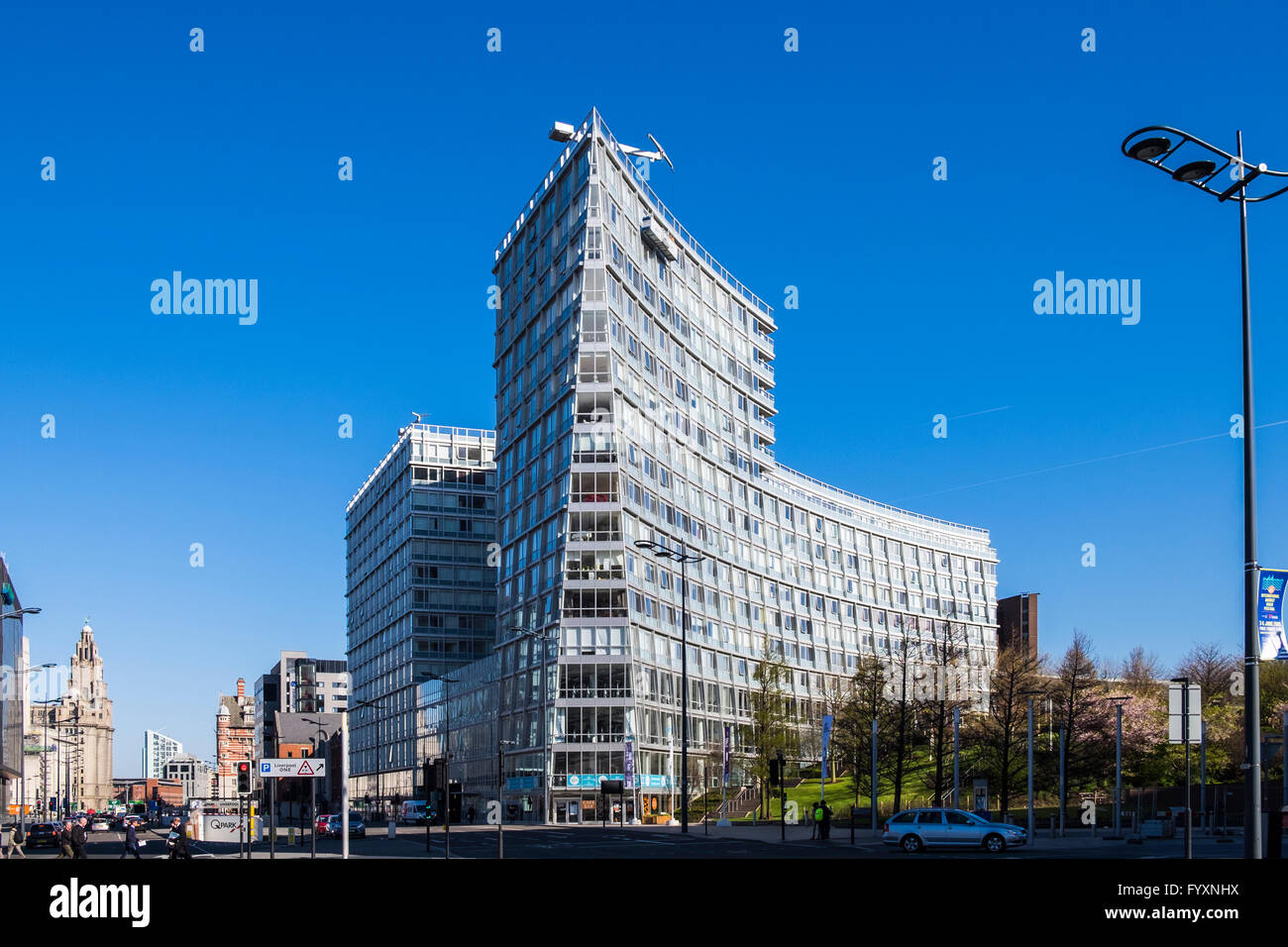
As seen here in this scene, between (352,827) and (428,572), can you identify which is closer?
(352,827)

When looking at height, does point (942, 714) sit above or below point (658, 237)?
below

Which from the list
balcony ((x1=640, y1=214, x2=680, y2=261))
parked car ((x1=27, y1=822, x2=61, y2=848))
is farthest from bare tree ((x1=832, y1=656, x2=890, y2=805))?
parked car ((x1=27, y1=822, x2=61, y2=848))

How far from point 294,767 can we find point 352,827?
128 ft

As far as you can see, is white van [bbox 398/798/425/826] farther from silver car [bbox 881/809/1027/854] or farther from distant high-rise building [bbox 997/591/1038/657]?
distant high-rise building [bbox 997/591/1038/657]

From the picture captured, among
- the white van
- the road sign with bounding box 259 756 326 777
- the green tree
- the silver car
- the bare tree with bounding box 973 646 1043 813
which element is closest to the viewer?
the road sign with bounding box 259 756 326 777

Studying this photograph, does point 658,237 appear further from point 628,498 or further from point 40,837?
point 40,837

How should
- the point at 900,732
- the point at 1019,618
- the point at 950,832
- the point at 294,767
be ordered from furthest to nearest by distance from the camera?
the point at 1019,618, the point at 900,732, the point at 950,832, the point at 294,767

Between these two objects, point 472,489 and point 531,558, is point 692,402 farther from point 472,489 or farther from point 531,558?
point 472,489

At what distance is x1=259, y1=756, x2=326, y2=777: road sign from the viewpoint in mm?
35312

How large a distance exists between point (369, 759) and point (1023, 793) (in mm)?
106355

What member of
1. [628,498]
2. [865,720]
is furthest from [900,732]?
[628,498]

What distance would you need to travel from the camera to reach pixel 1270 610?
19.9m

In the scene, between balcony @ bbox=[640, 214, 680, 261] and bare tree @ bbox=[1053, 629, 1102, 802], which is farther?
balcony @ bbox=[640, 214, 680, 261]

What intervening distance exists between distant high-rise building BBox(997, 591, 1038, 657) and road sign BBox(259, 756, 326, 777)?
525 feet
